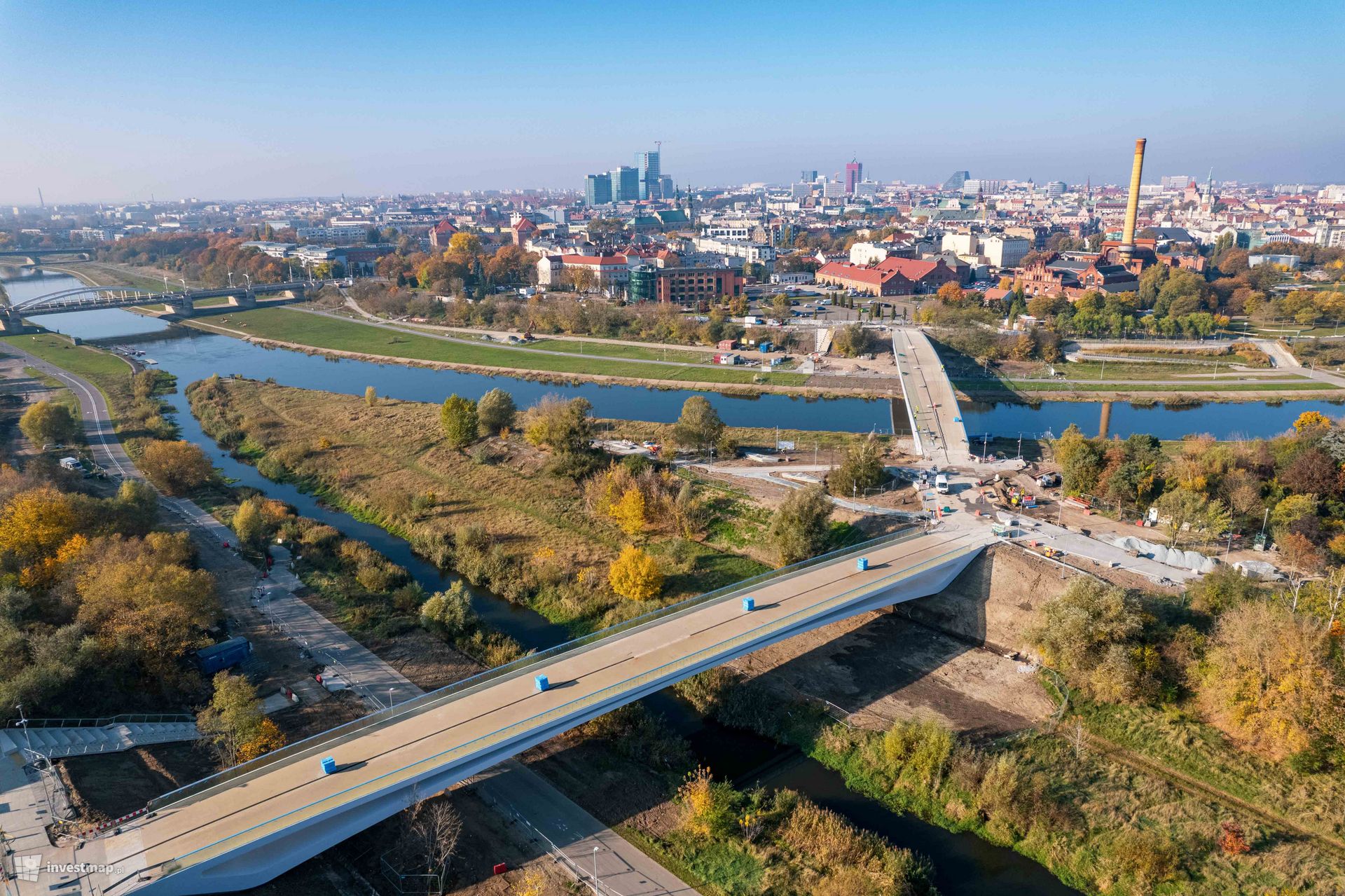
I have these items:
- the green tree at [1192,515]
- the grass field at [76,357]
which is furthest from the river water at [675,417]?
the green tree at [1192,515]

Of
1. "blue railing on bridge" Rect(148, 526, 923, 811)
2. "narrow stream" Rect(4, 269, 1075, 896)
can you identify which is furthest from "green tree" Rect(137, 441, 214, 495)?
"blue railing on bridge" Rect(148, 526, 923, 811)

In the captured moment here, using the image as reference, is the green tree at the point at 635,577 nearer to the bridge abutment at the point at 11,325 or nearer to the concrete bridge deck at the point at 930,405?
the concrete bridge deck at the point at 930,405

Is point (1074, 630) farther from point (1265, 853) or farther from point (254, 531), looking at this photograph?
point (254, 531)

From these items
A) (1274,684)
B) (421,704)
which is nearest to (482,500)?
(421,704)

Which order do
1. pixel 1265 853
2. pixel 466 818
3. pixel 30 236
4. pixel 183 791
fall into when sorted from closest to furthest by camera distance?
pixel 183 791 < pixel 1265 853 < pixel 466 818 < pixel 30 236

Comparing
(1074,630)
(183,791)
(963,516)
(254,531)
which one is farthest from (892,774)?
(254,531)

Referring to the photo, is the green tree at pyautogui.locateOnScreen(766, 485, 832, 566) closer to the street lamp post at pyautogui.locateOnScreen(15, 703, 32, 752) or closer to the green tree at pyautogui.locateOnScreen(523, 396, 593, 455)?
the green tree at pyautogui.locateOnScreen(523, 396, 593, 455)

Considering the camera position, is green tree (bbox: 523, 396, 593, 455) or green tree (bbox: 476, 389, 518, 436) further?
green tree (bbox: 476, 389, 518, 436)
